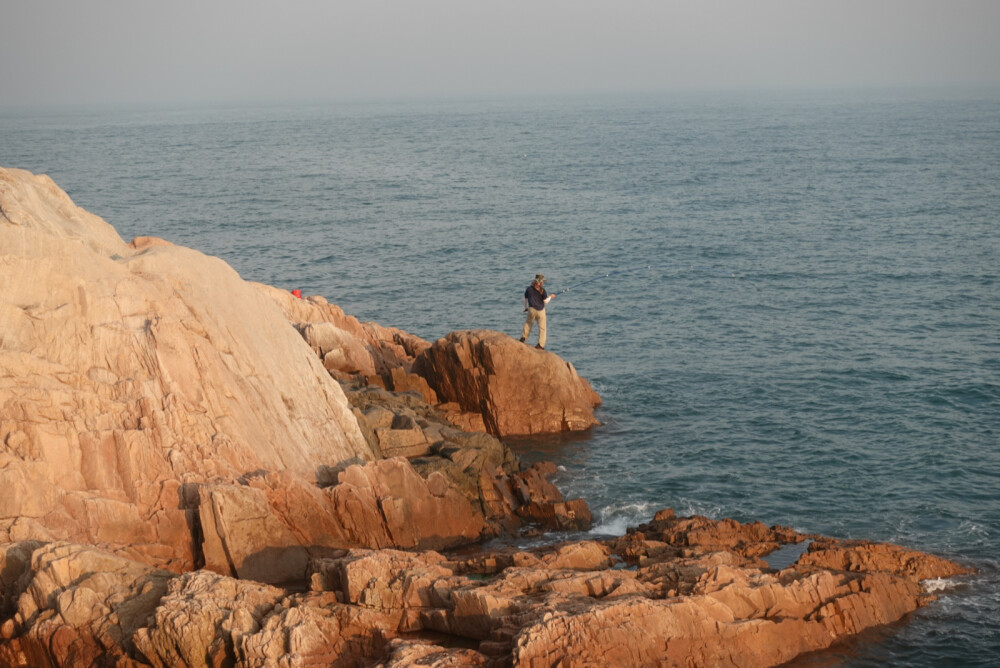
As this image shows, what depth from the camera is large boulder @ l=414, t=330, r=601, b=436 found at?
95.2ft

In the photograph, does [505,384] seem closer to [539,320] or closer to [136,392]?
[539,320]

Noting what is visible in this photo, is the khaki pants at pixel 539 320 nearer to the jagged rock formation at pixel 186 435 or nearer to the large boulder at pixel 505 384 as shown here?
the large boulder at pixel 505 384

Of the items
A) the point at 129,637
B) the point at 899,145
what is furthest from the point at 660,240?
the point at 899,145

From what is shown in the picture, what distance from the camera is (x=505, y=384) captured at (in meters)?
29.1

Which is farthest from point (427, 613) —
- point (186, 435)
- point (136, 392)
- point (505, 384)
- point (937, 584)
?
point (505, 384)

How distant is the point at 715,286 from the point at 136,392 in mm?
30105

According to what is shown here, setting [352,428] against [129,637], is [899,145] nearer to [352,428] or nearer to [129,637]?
[352,428]

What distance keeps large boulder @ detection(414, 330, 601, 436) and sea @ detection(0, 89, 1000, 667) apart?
2.57 ft

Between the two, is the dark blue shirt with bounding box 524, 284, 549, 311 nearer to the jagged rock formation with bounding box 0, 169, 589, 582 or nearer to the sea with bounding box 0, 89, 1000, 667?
the sea with bounding box 0, 89, 1000, 667

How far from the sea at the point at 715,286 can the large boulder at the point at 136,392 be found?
7.70 meters

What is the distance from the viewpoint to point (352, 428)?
23.0 m

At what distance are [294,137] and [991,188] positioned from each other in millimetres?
82726

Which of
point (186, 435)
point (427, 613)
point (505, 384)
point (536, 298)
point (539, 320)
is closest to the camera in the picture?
point (427, 613)

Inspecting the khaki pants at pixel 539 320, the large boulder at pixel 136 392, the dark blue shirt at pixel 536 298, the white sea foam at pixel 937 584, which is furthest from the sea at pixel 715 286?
the large boulder at pixel 136 392
